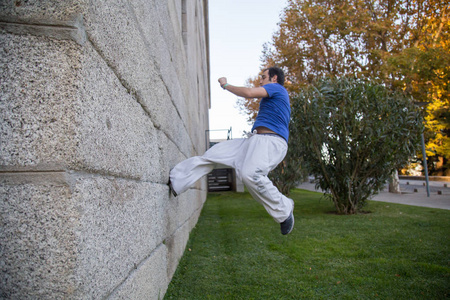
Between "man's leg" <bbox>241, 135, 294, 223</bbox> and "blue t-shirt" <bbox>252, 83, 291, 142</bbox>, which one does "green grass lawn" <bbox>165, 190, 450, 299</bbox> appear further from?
"blue t-shirt" <bbox>252, 83, 291, 142</bbox>

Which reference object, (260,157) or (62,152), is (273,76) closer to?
(260,157)

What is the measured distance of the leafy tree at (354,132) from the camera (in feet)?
25.4

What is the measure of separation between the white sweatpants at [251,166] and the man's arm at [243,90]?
16.8 inches

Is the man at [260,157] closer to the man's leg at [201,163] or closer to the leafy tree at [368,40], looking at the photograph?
the man's leg at [201,163]

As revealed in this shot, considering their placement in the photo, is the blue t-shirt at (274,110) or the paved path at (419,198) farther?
the paved path at (419,198)

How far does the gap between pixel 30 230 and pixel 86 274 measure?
0.78 feet

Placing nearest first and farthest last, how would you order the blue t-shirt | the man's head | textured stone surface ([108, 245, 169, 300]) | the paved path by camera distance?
1. textured stone surface ([108, 245, 169, 300])
2. the blue t-shirt
3. the man's head
4. the paved path

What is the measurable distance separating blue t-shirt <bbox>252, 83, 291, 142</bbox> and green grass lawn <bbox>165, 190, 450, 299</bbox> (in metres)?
1.42

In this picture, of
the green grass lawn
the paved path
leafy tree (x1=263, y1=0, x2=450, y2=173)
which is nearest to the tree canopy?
leafy tree (x1=263, y1=0, x2=450, y2=173)

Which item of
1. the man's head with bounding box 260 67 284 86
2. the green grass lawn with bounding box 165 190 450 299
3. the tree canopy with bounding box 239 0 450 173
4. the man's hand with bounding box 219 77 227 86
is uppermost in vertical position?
the tree canopy with bounding box 239 0 450 173

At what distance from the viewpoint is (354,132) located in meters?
7.85

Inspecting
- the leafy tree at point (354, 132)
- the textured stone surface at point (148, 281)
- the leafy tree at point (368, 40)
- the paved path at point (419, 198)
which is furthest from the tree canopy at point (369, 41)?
the textured stone surface at point (148, 281)

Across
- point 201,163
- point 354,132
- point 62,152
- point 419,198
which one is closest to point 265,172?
point 201,163

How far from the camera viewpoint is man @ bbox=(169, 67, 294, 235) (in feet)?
11.0
